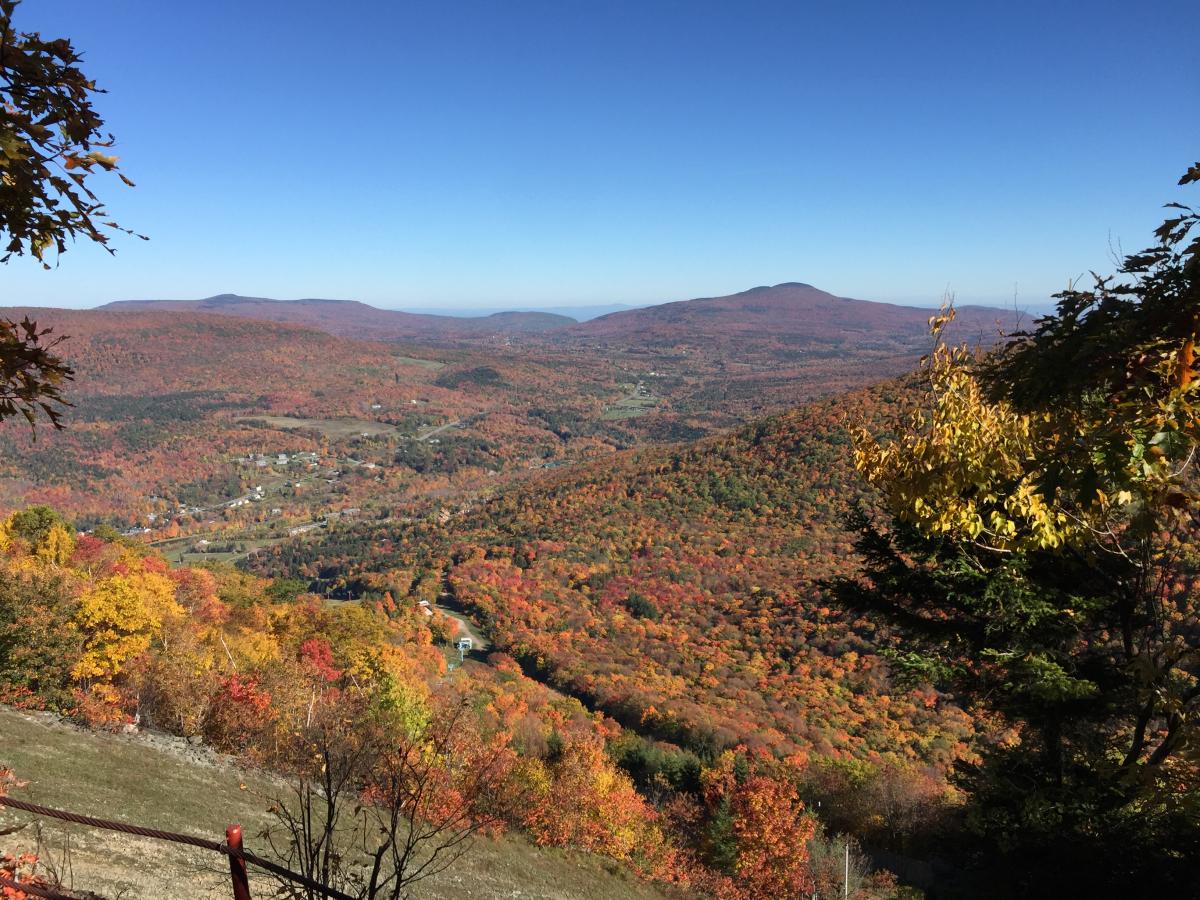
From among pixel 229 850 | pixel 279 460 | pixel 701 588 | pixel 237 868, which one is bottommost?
pixel 279 460

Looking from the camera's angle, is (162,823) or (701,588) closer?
(162,823)

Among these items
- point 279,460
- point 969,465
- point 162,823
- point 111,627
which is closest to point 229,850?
point 969,465

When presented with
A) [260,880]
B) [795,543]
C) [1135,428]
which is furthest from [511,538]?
[1135,428]

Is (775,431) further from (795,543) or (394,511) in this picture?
(394,511)

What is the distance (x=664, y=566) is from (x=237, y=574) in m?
41.6

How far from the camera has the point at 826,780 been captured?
24406 millimetres

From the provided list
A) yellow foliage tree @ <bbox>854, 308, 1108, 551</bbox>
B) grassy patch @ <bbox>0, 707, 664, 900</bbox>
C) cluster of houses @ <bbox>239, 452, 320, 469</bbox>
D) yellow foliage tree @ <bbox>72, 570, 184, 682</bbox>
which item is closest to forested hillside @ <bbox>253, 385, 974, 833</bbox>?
yellow foliage tree @ <bbox>854, 308, 1108, 551</bbox>

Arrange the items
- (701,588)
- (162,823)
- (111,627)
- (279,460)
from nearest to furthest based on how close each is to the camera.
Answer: (162,823)
(111,627)
(701,588)
(279,460)

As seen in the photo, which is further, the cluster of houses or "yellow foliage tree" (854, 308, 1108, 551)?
the cluster of houses

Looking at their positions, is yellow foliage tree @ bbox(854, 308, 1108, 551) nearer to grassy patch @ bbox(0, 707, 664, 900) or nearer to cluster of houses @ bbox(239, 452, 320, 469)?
grassy patch @ bbox(0, 707, 664, 900)

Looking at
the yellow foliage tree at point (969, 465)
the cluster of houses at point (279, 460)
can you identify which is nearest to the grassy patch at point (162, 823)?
the yellow foliage tree at point (969, 465)

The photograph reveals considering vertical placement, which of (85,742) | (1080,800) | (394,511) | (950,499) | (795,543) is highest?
(950,499)

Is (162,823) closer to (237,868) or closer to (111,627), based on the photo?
(111,627)

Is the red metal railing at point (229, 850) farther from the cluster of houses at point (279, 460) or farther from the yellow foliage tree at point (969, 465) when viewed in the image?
the cluster of houses at point (279, 460)
